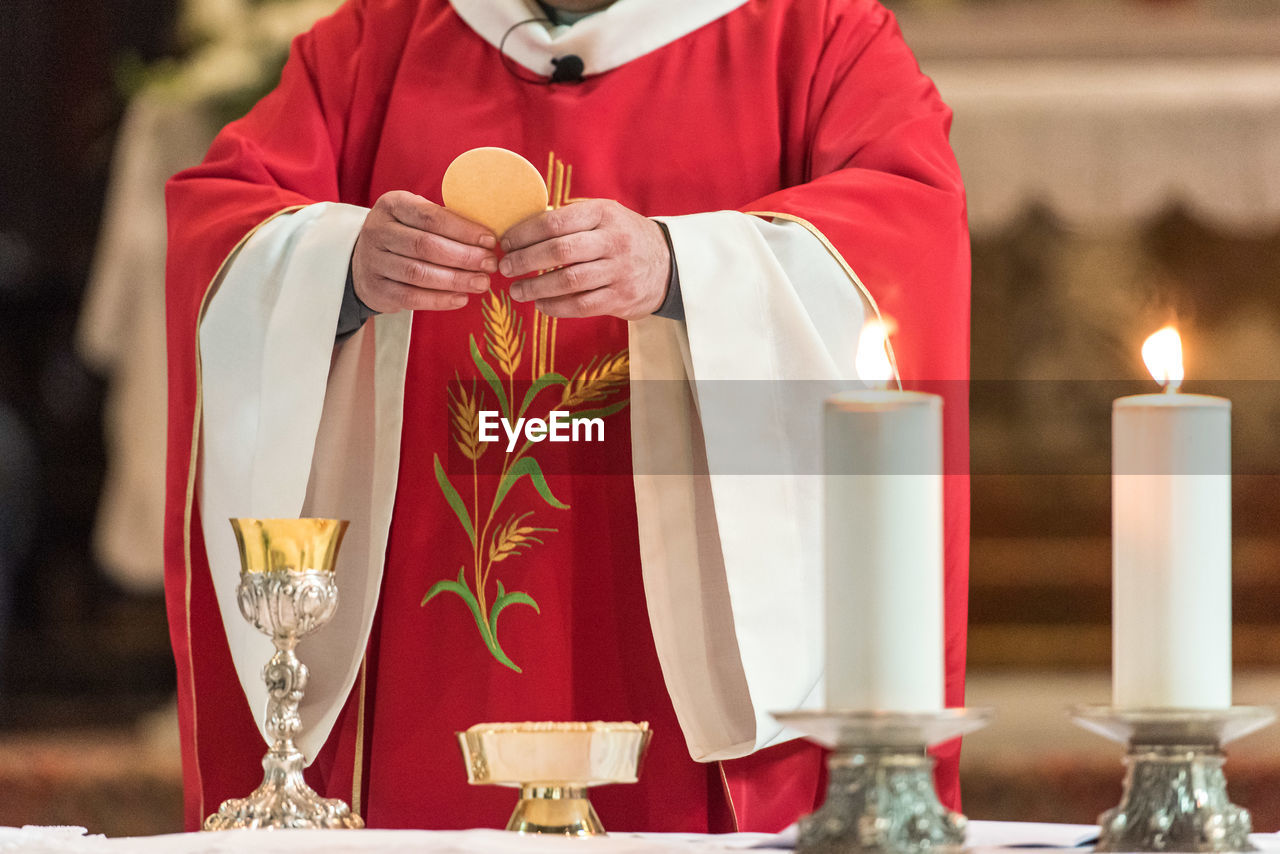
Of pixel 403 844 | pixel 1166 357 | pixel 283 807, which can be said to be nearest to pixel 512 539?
pixel 283 807

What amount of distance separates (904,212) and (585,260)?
18.5 inches

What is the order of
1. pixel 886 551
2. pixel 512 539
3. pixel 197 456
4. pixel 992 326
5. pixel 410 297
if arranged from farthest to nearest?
pixel 992 326 → pixel 512 539 → pixel 197 456 → pixel 410 297 → pixel 886 551

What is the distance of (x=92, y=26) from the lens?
16.3 feet

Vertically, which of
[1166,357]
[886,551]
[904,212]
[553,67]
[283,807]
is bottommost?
[283,807]

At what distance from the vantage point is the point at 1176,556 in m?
0.88

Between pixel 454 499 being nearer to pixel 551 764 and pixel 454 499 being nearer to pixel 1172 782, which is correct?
pixel 551 764

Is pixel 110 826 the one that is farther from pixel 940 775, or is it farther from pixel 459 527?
pixel 940 775

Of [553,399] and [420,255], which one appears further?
[553,399]

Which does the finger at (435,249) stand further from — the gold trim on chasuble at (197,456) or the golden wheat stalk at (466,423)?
the golden wheat stalk at (466,423)

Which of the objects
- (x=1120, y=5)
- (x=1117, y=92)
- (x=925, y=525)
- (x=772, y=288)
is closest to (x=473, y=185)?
(x=772, y=288)

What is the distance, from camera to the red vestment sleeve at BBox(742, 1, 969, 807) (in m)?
1.78

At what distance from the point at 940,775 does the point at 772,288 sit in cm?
57

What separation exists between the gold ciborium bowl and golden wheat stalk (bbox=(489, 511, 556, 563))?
2.59 ft

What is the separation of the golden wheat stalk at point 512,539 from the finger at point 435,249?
425 millimetres
